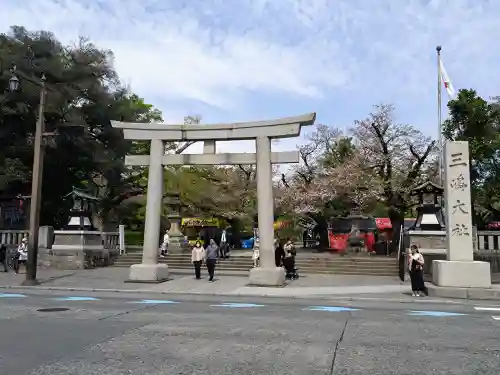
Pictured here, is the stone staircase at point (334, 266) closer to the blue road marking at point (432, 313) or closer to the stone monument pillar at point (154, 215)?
the stone monument pillar at point (154, 215)

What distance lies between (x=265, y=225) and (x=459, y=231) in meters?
6.64

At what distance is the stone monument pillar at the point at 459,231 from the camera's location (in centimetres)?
1535

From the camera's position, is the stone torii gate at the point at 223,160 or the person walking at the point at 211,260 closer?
the stone torii gate at the point at 223,160

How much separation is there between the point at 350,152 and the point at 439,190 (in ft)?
43.6

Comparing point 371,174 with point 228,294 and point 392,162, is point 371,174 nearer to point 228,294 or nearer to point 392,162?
point 392,162

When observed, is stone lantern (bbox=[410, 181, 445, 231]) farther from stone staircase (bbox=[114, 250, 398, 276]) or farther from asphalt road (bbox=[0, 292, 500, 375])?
asphalt road (bbox=[0, 292, 500, 375])

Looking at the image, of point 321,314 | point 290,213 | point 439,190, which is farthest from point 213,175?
point 321,314

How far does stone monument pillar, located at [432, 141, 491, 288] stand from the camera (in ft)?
50.4

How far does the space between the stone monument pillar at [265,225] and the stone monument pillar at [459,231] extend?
560 cm

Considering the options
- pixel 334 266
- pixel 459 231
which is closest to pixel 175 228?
pixel 334 266

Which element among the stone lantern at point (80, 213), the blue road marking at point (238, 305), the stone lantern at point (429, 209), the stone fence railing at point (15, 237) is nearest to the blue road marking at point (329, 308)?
the blue road marking at point (238, 305)

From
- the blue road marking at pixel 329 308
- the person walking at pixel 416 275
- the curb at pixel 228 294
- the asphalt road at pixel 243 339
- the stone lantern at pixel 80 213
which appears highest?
the stone lantern at pixel 80 213

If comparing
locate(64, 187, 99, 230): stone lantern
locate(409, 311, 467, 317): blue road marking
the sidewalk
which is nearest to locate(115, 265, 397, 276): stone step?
the sidewalk

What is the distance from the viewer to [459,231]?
1573 centimetres
